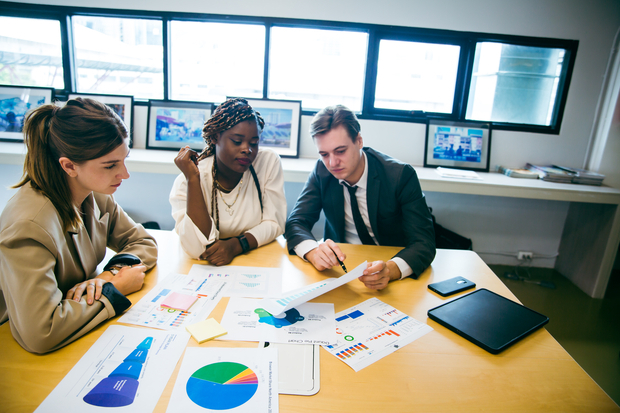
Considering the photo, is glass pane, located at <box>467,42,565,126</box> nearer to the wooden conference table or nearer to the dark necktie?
the dark necktie

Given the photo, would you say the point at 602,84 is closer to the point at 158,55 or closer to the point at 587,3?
the point at 587,3

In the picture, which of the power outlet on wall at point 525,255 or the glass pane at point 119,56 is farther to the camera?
the power outlet on wall at point 525,255

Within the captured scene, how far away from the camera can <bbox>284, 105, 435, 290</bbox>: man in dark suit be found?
1311mm

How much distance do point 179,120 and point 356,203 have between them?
6.55ft

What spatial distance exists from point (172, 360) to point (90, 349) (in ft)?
0.67

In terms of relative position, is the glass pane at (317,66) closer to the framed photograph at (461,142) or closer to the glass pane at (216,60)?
the glass pane at (216,60)

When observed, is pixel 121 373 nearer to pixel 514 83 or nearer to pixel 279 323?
pixel 279 323

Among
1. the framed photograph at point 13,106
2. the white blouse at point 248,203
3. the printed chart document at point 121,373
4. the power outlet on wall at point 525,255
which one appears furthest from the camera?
the power outlet on wall at point 525,255

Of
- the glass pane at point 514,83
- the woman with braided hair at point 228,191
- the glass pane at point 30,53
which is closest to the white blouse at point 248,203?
the woman with braided hair at point 228,191

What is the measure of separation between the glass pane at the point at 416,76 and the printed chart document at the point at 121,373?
265 cm

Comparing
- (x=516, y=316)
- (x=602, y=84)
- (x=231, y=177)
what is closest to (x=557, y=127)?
(x=602, y=84)

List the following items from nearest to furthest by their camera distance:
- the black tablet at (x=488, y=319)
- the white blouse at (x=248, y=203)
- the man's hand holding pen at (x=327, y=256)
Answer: the black tablet at (x=488, y=319) → the man's hand holding pen at (x=327, y=256) → the white blouse at (x=248, y=203)

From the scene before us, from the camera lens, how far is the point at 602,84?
9.24ft

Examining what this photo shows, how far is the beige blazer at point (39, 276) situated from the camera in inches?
30.4
